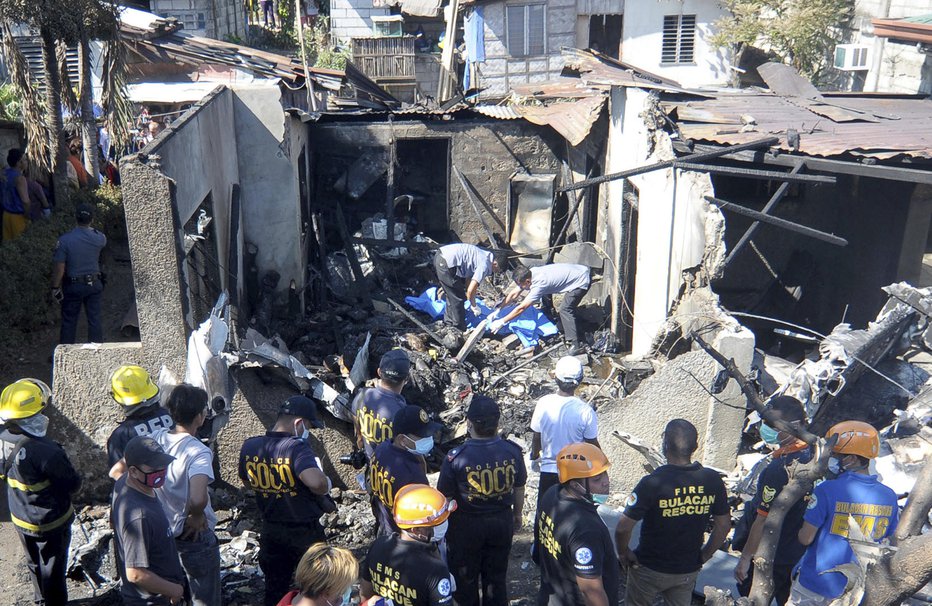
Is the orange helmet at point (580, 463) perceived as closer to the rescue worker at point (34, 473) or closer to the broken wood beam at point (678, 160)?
the rescue worker at point (34, 473)

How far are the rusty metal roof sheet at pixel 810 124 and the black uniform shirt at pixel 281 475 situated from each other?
5.33 m

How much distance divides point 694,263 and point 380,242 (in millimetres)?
5966

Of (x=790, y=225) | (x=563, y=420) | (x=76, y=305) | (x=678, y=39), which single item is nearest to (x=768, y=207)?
(x=790, y=225)

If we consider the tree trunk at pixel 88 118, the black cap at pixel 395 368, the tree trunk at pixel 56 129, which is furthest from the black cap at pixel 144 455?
the tree trunk at pixel 88 118

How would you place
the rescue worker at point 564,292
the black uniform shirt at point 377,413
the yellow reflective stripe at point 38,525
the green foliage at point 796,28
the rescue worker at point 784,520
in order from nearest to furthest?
the rescue worker at point 784,520, the yellow reflective stripe at point 38,525, the black uniform shirt at point 377,413, the rescue worker at point 564,292, the green foliage at point 796,28

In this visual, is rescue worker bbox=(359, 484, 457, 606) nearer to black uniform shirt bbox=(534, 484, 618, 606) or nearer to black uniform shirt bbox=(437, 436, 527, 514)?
black uniform shirt bbox=(534, 484, 618, 606)

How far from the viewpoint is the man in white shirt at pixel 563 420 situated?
546 centimetres

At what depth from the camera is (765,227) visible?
32.9 feet

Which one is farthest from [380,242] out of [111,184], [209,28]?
[209,28]

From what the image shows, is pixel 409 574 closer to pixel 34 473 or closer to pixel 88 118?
pixel 34 473

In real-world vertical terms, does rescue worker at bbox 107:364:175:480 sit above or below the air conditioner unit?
below

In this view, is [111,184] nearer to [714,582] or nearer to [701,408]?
[701,408]

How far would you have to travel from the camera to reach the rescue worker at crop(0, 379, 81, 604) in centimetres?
466

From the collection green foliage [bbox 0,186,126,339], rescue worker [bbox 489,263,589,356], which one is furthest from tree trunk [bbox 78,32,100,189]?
rescue worker [bbox 489,263,589,356]
